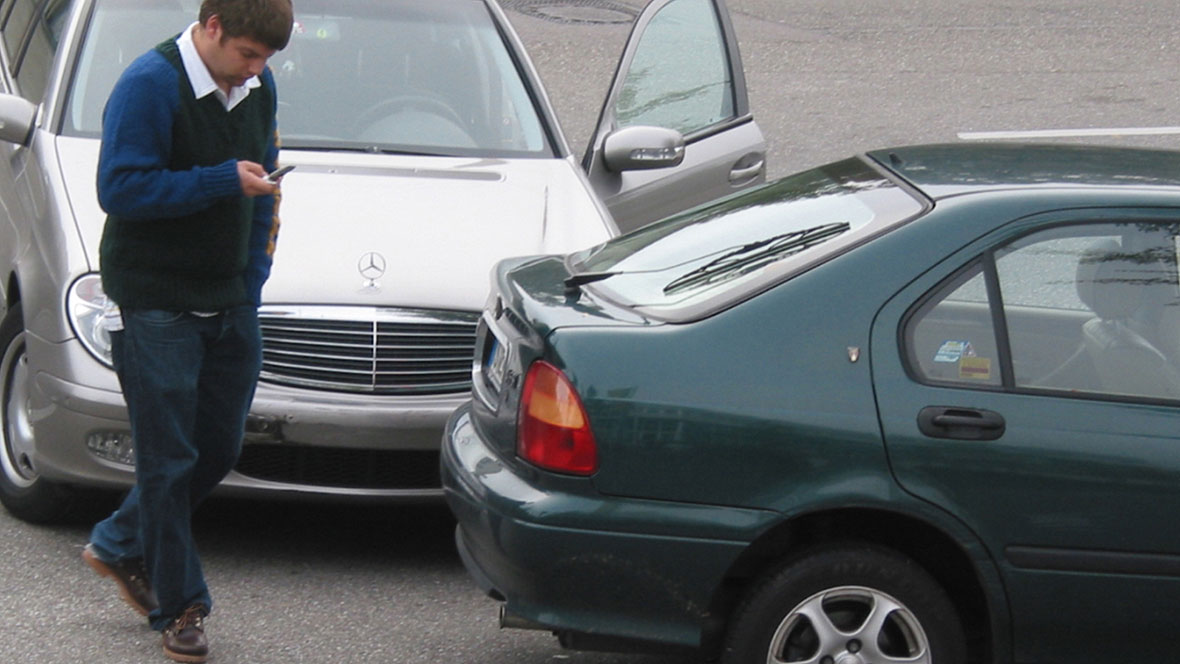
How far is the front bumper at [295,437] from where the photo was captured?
16.9 ft

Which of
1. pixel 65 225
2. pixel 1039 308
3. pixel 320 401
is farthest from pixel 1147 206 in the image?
pixel 65 225

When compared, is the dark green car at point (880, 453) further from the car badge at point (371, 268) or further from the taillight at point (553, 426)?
the car badge at point (371, 268)

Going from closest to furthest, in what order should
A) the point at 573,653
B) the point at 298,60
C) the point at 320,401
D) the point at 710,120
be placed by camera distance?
the point at 573,653
the point at 320,401
the point at 298,60
the point at 710,120

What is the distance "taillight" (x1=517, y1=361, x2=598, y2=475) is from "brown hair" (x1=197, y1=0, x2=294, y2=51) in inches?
39.4

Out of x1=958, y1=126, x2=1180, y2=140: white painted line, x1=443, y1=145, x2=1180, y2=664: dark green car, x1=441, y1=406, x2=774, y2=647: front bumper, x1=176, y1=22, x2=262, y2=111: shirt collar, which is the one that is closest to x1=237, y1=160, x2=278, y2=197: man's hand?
x1=176, y1=22, x2=262, y2=111: shirt collar

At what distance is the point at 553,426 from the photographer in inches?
161

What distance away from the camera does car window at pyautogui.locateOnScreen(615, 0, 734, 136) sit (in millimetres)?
7355

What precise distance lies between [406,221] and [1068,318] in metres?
2.28

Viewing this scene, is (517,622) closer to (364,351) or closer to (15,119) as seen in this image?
(364,351)

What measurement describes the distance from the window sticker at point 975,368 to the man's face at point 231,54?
178 centimetres

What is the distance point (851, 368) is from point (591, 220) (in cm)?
202

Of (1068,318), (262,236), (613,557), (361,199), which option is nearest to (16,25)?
(361,199)

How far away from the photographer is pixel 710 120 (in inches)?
301

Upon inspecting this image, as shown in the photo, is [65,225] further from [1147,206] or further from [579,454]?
[1147,206]
